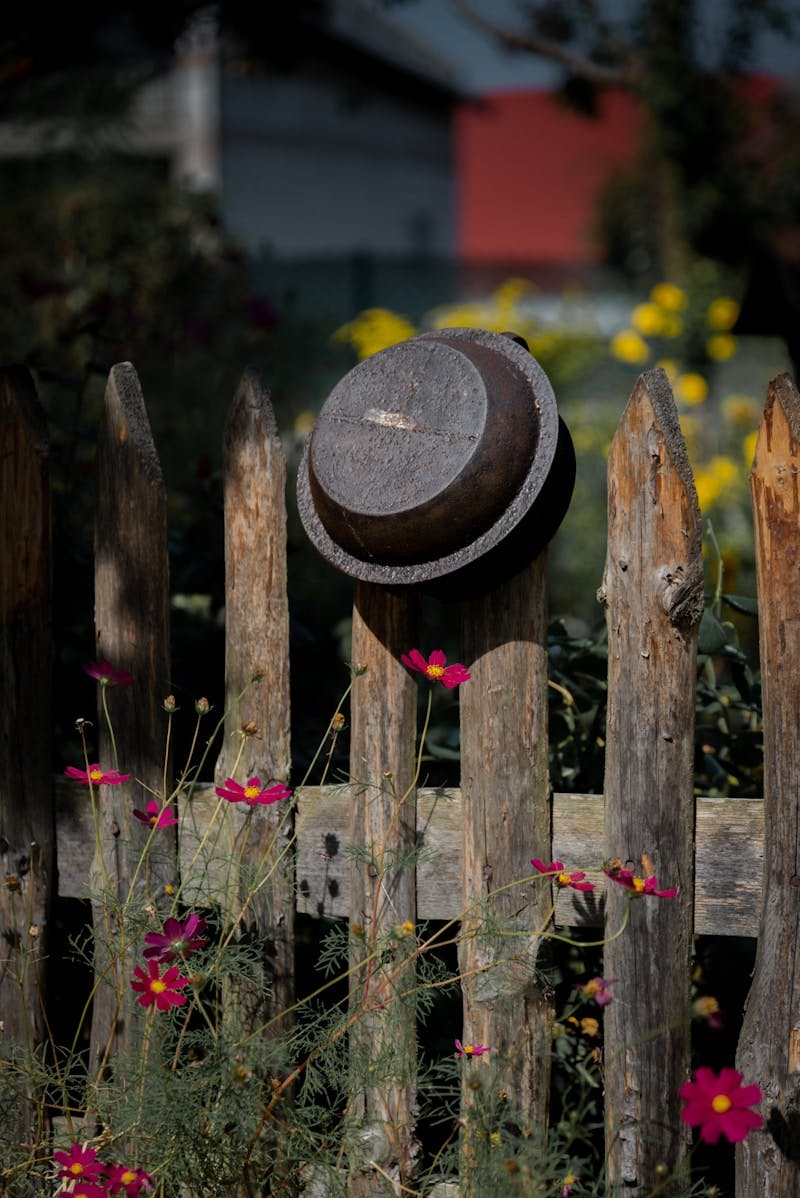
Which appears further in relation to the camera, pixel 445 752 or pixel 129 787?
pixel 445 752

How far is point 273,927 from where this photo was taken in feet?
6.20

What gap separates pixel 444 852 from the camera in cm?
186

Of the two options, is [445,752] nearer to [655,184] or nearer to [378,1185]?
[378,1185]

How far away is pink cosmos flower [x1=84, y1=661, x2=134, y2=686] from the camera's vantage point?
1769mm

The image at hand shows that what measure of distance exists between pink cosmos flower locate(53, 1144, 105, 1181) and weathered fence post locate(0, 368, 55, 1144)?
39cm

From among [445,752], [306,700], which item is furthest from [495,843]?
[306,700]

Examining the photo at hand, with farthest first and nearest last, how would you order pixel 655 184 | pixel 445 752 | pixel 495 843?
pixel 655 184 → pixel 445 752 → pixel 495 843

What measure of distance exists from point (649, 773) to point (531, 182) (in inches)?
1093

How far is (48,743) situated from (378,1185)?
0.83 meters

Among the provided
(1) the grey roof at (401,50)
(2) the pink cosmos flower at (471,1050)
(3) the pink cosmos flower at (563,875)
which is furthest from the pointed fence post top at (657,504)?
(1) the grey roof at (401,50)

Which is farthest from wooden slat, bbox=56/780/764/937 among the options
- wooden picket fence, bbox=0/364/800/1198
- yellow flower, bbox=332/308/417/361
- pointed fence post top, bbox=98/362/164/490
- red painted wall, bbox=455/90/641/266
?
red painted wall, bbox=455/90/641/266

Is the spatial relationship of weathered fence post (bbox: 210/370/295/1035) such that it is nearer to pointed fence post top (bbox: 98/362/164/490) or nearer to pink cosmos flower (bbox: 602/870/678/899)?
pointed fence post top (bbox: 98/362/164/490)

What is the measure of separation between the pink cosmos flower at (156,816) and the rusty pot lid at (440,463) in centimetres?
42

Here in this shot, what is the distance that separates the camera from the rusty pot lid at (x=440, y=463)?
1674mm
